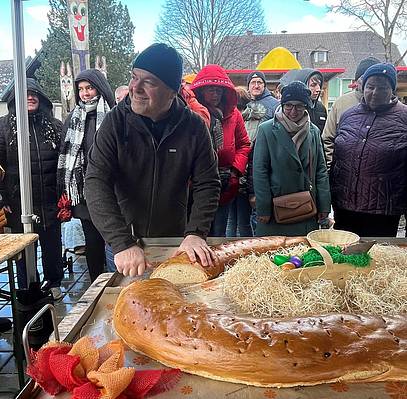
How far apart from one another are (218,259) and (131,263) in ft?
1.12

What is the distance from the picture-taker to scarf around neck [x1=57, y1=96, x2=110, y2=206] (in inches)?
139

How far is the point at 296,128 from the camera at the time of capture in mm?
3223

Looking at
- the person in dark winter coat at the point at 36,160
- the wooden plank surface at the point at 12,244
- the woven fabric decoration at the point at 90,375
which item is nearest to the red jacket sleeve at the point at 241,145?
the person in dark winter coat at the point at 36,160

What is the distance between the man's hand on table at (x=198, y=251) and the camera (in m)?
1.85

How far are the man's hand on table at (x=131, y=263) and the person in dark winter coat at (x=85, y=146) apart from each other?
69.3 inches

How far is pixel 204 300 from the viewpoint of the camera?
1.57 m

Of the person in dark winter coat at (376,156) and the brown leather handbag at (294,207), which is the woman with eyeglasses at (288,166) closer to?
the brown leather handbag at (294,207)

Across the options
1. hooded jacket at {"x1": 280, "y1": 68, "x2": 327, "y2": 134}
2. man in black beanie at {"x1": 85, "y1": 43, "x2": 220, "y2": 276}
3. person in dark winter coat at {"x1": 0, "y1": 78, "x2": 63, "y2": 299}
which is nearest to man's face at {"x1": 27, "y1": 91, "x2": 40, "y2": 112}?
person in dark winter coat at {"x1": 0, "y1": 78, "x2": 63, "y2": 299}

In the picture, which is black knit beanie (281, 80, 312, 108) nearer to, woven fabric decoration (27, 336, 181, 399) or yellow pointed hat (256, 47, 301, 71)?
woven fabric decoration (27, 336, 181, 399)

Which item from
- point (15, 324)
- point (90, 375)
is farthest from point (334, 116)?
point (90, 375)

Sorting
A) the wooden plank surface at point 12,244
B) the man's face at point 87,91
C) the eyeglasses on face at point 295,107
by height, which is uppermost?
the man's face at point 87,91

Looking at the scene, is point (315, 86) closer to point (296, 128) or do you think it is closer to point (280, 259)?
point (296, 128)

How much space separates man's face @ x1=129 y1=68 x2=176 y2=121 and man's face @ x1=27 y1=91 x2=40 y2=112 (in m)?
1.75

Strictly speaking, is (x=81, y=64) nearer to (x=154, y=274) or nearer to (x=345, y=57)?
(x=154, y=274)
